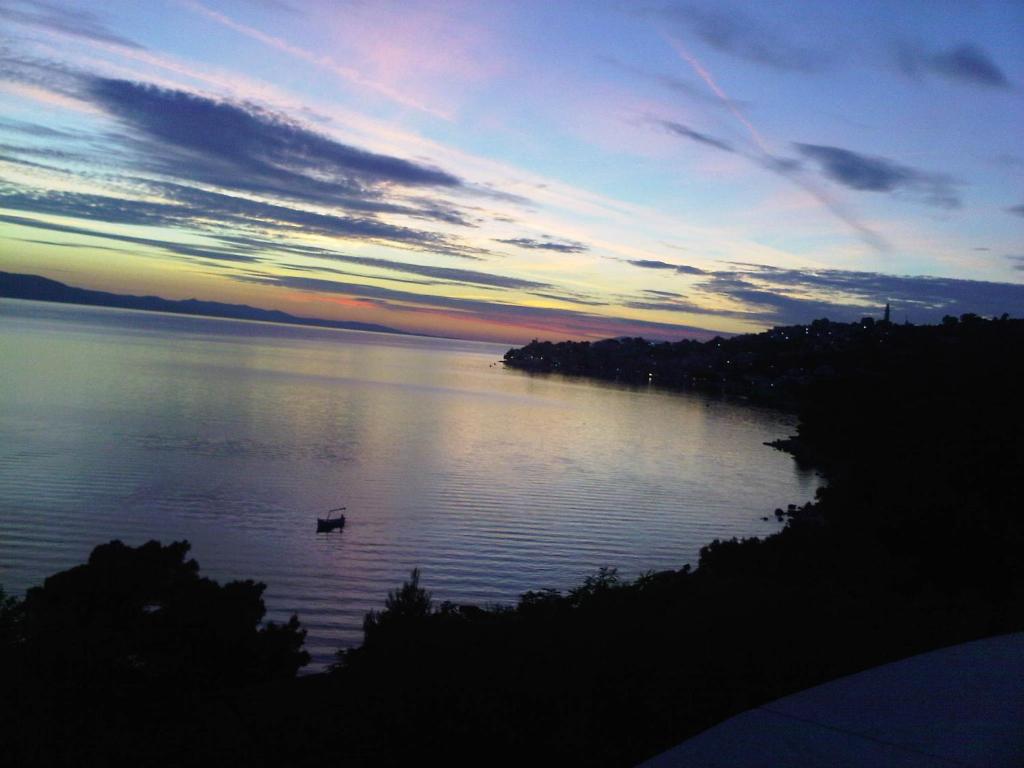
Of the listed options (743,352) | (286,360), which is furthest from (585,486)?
(743,352)

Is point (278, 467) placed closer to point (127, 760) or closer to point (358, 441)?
point (358, 441)

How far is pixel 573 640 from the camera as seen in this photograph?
278 inches

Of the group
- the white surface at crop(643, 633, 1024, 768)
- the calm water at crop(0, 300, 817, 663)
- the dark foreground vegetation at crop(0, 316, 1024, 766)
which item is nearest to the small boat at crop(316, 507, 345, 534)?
the calm water at crop(0, 300, 817, 663)

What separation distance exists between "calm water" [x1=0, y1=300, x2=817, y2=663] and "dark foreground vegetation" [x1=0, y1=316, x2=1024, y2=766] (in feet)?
23.1

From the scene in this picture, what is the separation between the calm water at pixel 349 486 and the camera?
23.8m

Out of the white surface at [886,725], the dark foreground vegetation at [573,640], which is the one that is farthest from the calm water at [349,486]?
the white surface at [886,725]

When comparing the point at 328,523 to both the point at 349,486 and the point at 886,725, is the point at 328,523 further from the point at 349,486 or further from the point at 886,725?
the point at 886,725

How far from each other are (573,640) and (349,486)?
96.5 feet

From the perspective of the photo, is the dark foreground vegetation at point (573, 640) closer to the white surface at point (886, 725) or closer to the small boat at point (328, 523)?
the white surface at point (886, 725)

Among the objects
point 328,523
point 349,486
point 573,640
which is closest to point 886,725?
point 573,640

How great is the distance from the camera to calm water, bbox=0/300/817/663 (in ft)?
78.2

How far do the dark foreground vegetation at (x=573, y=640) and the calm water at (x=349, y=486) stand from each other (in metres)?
7.03

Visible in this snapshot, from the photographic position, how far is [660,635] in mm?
7164

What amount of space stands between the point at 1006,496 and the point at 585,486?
90.7ft
